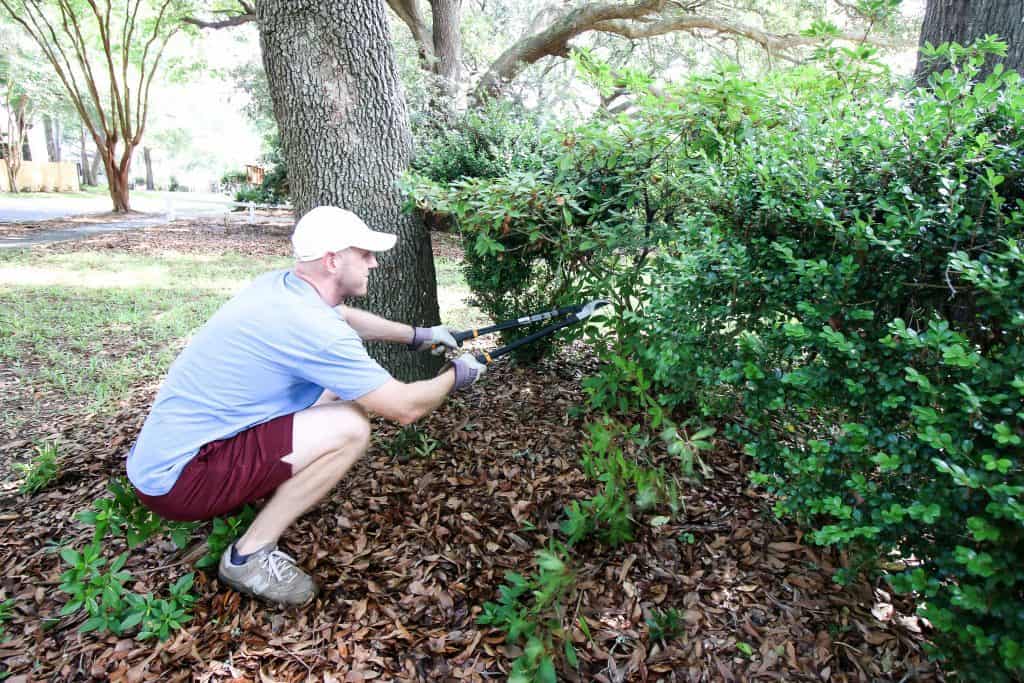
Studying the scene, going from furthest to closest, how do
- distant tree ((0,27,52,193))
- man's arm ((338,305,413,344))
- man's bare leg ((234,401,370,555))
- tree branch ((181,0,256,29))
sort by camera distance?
1. distant tree ((0,27,52,193))
2. tree branch ((181,0,256,29))
3. man's arm ((338,305,413,344))
4. man's bare leg ((234,401,370,555))

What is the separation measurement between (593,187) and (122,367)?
4359mm

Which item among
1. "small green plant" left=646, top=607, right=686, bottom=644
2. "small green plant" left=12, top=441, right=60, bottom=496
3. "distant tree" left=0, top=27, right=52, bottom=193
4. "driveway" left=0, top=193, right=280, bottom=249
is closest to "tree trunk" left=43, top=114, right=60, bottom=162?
"distant tree" left=0, top=27, right=52, bottom=193

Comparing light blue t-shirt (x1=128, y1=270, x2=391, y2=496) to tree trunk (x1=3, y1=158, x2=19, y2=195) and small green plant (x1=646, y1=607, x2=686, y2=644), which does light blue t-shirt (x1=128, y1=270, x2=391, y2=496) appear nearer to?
small green plant (x1=646, y1=607, x2=686, y2=644)

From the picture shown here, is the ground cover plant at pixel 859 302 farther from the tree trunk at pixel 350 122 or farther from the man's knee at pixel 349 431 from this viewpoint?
the tree trunk at pixel 350 122

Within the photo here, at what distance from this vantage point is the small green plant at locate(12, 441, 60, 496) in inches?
128

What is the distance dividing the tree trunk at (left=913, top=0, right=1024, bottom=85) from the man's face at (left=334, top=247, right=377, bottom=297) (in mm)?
2943

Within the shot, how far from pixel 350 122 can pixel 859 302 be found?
112 inches

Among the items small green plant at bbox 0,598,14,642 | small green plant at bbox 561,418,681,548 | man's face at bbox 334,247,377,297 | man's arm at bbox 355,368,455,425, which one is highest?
man's face at bbox 334,247,377,297

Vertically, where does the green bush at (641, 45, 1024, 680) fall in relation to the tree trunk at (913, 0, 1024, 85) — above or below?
below

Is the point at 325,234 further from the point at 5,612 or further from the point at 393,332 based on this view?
the point at 5,612

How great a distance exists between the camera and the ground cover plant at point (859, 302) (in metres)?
1.52

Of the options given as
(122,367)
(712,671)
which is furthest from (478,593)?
(122,367)

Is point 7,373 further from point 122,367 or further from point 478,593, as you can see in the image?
point 478,593

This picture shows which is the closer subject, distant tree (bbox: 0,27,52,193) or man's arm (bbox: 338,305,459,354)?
man's arm (bbox: 338,305,459,354)
